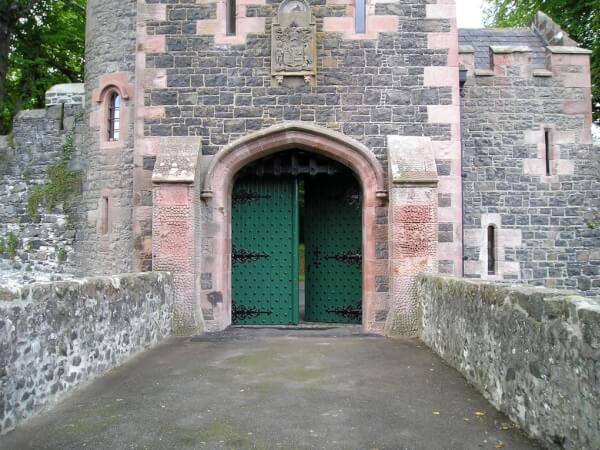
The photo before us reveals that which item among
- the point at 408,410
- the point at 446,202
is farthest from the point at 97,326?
the point at 446,202

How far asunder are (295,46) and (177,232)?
10.7 ft

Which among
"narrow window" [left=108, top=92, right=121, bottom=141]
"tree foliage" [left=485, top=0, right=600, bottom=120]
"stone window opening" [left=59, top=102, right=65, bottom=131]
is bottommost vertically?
"narrow window" [left=108, top=92, right=121, bottom=141]

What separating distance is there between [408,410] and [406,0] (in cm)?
624

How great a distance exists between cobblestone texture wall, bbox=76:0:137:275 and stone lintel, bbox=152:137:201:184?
84.4 inches

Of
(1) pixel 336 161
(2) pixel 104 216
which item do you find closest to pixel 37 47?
(2) pixel 104 216

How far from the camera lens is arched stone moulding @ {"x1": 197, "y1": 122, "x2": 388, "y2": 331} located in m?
7.57

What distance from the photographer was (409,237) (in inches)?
275

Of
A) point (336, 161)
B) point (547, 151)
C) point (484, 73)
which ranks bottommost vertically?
point (336, 161)

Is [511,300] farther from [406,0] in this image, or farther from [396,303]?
[406,0]

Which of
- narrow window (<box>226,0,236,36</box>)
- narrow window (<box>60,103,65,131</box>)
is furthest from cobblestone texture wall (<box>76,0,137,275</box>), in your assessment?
narrow window (<box>226,0,236,36</box>)

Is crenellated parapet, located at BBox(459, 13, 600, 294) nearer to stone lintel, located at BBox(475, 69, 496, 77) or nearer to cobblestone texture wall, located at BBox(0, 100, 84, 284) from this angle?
stone lintel, located at BBox(475, 69, 496, 77)

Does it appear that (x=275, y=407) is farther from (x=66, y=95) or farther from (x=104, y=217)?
(x=66, y=95)

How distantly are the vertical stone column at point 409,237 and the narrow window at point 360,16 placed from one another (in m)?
2.41

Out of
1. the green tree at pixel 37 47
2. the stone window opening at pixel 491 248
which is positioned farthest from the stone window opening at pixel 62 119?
the stone window opening at pixel 491 248
